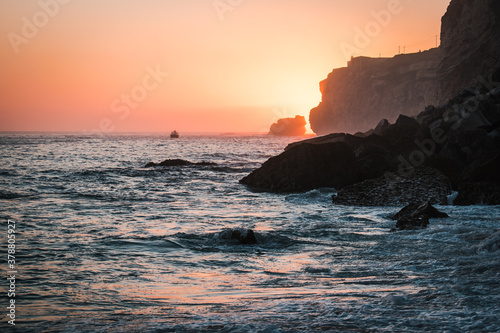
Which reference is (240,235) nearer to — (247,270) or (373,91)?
(247,270)

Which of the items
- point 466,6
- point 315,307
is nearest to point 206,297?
point 315,307

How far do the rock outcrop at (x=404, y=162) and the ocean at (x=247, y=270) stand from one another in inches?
96.4

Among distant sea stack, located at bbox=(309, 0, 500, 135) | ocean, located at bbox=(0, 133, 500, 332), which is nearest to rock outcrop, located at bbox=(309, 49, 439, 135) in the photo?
distant sea stack, located at bbox=(309, 0, 500, 135)

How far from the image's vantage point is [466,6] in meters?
51.5

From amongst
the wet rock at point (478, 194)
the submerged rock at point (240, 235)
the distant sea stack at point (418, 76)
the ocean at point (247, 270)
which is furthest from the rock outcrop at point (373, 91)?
the submerged rock at point (240, 235)

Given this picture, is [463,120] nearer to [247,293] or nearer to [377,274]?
[377,274]

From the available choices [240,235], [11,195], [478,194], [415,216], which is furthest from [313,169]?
[11,195]

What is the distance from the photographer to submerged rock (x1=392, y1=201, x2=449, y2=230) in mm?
10172

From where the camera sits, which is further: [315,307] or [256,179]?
[256,179]

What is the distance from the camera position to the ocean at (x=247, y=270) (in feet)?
15.2

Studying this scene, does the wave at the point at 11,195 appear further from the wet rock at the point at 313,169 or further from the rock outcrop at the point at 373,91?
the rock outcrop at the point at 373,91

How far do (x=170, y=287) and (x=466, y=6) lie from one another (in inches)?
2222

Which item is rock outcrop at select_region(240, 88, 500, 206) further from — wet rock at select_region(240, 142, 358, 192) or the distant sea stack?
the distant sea stack

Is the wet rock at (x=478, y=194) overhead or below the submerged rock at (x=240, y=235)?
overhead
